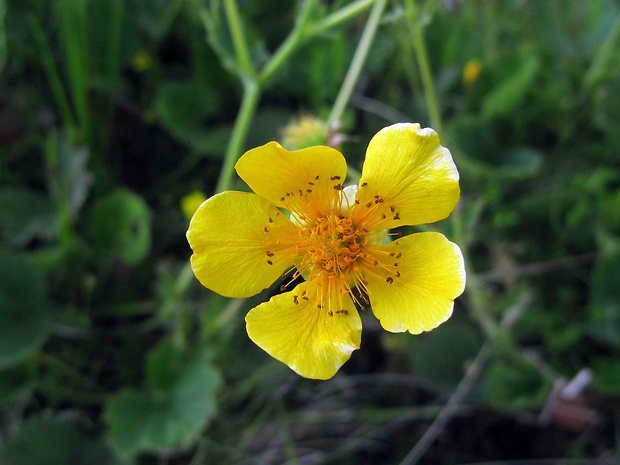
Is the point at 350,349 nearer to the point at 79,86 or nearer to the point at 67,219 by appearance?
the point at 67,219

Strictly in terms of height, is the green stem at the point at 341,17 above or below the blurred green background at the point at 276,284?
above

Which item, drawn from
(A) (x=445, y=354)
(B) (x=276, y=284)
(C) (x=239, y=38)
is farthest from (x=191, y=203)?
(A) (x=445, y=354)

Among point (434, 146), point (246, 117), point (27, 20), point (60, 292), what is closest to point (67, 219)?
point (60, 292)

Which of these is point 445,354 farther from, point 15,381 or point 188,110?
point 15,381

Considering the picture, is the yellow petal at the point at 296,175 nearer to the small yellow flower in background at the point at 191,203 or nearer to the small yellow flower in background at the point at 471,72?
the small yellow flower in background at the point at 191,203

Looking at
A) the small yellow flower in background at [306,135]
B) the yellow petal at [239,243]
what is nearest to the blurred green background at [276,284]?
the small yellow flower in background at [306,135]
